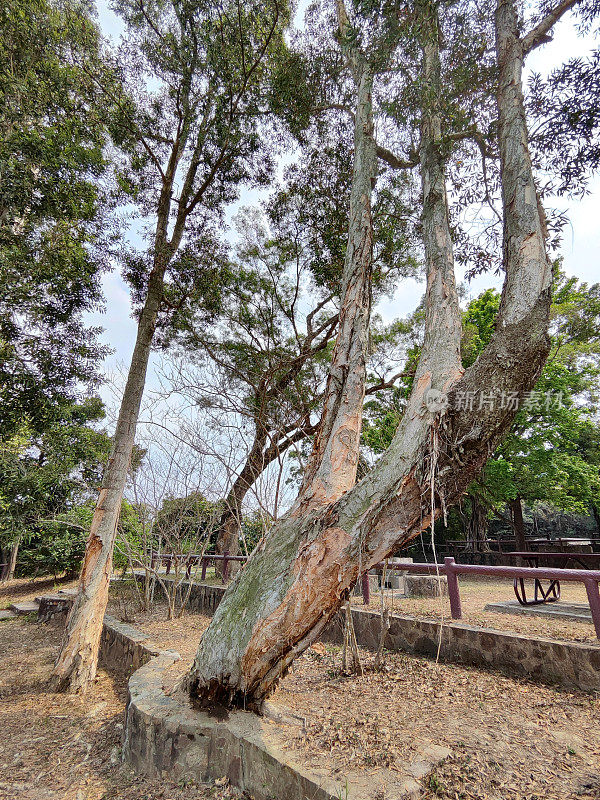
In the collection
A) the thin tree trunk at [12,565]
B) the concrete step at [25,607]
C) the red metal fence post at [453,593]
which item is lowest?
the concrete step at [25,607]

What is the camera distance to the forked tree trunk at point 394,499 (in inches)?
87.0

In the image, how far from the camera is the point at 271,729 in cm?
235

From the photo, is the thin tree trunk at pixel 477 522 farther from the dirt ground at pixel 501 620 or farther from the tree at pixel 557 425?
the dirt ground at pixel 501 620

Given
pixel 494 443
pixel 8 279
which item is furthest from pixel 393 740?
pixel 8 279

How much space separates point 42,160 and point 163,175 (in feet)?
7.03

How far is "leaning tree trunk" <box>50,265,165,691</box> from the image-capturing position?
4.38m

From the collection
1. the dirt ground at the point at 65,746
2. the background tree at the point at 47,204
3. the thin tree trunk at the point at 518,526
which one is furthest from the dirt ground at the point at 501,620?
the thin tree trunk at the point at 518,526

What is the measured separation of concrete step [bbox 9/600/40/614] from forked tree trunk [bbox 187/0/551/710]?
28.5 feet

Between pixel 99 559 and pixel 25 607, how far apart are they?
6563 millimetres

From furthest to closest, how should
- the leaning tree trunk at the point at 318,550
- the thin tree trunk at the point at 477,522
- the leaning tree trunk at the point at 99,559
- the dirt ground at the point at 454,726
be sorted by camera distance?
the thin tree trunk at the point at 477,522, the leaning tree trunk at the point at 99,559, the leaning tree trunk at the point at 318,550, the dirt ground at the point at 454,726

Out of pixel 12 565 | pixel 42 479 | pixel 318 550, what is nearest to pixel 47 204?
pixel 318 550

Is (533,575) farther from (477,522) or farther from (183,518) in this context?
(477,522)

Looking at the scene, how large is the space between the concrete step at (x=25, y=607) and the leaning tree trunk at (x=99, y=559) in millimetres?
5868

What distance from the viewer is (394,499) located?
2314 millimetres
